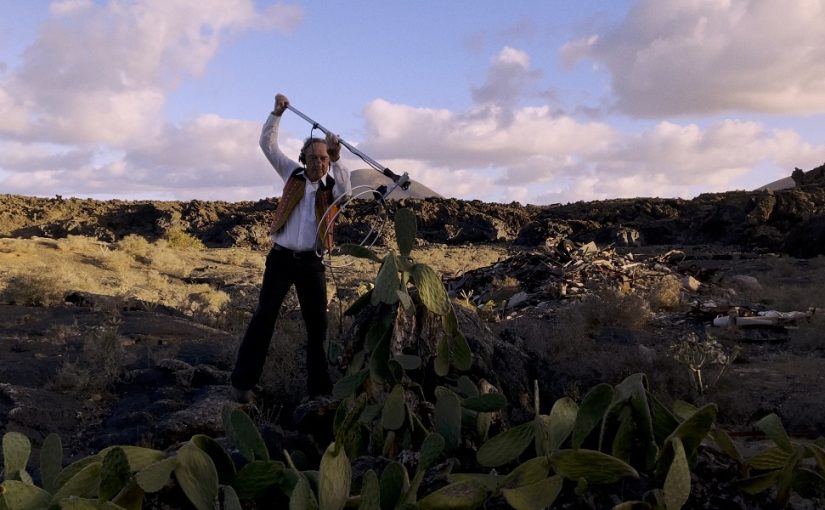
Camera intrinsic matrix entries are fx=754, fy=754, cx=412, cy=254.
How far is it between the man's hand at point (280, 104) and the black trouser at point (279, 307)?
1.05 metres

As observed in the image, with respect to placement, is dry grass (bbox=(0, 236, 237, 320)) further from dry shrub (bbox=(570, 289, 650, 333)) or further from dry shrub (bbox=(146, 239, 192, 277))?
dry shrub (bbox=(570, 289, 650, 333))

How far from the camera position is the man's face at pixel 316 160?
17.9ft

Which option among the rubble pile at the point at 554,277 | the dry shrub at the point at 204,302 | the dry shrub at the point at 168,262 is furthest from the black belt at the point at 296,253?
the dry shrub at the point at 168,262

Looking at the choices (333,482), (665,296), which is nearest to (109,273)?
(665,296)

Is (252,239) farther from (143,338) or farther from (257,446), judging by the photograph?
(257,446)

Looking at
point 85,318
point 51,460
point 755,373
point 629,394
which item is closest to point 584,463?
point 629,394

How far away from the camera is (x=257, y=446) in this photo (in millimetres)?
2012

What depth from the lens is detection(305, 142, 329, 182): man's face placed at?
17.9 feet

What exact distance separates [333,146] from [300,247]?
0.80 metres

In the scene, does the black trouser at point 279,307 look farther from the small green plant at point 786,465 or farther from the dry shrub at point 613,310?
the dry shrub at point 613,310

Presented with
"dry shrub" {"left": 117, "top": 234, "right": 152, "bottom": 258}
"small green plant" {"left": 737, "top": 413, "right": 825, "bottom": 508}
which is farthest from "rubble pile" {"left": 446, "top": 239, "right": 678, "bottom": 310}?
"dry shrub" {"left": 117, "top": 234, "right": 152, "bottom": 258}

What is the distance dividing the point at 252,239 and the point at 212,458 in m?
32.7

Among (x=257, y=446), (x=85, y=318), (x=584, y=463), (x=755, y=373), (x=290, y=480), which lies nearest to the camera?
(x=584, y=463)

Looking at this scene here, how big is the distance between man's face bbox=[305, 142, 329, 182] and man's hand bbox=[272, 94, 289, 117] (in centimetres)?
44
